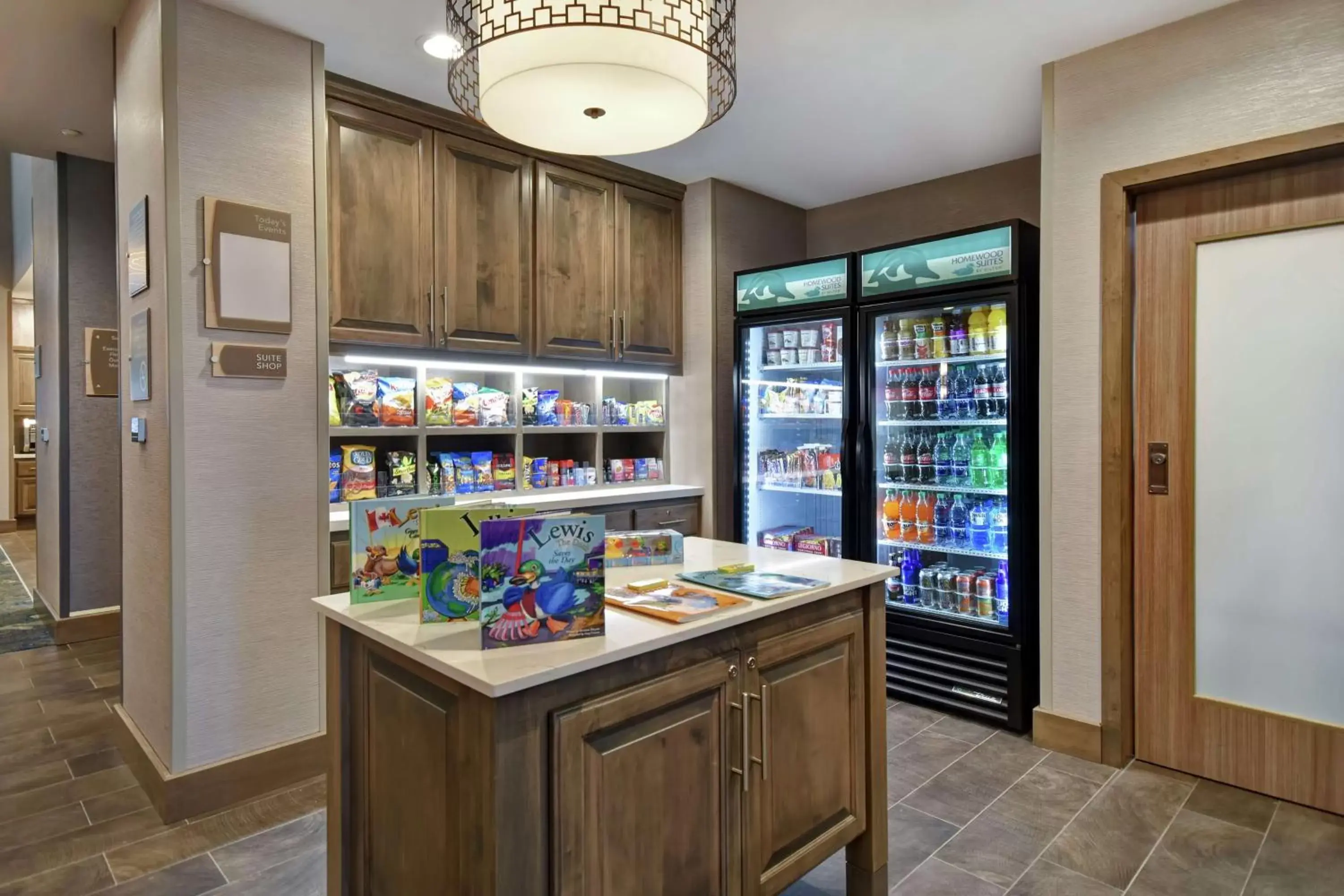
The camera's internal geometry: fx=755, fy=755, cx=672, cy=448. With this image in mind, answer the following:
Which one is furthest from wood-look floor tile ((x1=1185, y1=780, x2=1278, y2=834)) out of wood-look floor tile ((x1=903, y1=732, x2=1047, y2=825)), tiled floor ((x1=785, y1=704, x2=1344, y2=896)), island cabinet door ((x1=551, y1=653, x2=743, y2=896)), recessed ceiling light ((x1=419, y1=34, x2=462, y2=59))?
recessed ceiling light ((x1=419, y1=34, x2=462, y2=59))

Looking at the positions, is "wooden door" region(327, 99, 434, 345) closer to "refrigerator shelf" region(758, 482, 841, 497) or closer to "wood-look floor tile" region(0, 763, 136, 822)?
"wood-look floor tile" region(0, 763, 136, 822)

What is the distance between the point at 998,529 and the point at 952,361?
2.67 feet

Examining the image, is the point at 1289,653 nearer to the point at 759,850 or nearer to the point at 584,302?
the point at 759,850

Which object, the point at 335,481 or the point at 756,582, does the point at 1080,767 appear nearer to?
the point at 756,582

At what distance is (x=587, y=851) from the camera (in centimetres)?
138

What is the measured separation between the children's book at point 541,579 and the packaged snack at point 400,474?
7.04ft

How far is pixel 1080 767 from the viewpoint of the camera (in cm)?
287

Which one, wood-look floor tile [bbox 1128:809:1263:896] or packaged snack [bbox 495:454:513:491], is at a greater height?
packaged snack [bbox 495:454:513:491]

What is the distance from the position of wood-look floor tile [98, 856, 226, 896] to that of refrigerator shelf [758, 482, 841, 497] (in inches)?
116

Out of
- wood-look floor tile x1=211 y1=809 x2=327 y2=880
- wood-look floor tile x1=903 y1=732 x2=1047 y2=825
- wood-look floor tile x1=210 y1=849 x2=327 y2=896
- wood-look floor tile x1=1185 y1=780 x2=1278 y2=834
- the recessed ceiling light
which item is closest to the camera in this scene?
wood-look floor tile x1=210 y1=849 x2=327 y2=896

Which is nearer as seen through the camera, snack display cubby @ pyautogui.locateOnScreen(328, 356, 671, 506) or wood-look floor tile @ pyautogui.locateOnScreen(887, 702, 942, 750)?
wood-look floor tile @ pyautogui.locateOnScreen(887, 702, 942, 750)

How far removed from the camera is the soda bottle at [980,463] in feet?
11.5

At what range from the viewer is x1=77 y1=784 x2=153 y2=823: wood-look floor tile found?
2.51 metres

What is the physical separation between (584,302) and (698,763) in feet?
9.10
